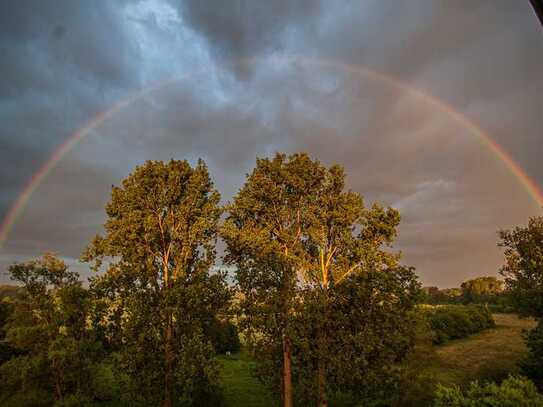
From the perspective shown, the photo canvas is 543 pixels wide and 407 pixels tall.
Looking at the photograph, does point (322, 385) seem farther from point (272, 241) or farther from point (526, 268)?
point (526, 268)

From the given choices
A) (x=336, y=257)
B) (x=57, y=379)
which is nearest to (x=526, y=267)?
(x=336, y=257)

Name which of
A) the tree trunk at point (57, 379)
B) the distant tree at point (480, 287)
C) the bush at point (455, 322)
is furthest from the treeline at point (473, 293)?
the tree trunk at point (57, 379)

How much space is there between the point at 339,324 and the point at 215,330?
8.99 m

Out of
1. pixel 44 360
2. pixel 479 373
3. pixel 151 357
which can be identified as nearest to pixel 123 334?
pixel 151 357

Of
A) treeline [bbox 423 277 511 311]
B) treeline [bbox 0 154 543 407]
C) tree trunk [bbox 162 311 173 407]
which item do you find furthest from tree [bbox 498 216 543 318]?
treeline [bbox 423 277 511 311]

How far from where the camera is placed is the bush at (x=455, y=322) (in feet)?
244

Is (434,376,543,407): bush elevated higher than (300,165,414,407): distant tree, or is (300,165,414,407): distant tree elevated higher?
(300,165,414,407): distant tree

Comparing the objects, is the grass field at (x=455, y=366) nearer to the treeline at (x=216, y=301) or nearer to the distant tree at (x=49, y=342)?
the treeline at (x=216, y=301)

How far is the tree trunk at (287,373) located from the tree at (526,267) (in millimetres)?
33198

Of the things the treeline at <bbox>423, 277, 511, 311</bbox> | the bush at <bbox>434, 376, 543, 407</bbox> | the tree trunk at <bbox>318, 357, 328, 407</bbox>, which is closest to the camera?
the bush at <bbox>434, 376, 543, 407</bbox>

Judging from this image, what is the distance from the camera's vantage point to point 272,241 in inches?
1076

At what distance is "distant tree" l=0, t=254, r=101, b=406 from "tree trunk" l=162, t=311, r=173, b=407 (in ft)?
13.9

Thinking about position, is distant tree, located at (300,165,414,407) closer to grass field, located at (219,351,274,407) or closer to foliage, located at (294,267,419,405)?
foliage, located at (294,267,419,405)

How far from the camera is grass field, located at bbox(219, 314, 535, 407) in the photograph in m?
37.5
